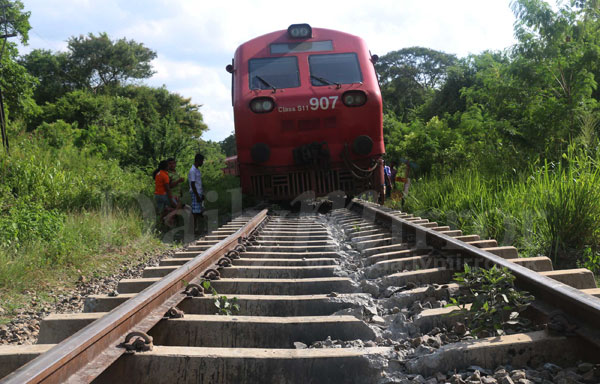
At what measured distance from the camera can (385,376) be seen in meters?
1.57

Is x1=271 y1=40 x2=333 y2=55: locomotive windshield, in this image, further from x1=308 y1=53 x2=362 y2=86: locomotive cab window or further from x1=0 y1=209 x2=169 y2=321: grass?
x1=0 y1=209 x2=169 y2=321: grass

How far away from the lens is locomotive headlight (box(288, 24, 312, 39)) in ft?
25.2

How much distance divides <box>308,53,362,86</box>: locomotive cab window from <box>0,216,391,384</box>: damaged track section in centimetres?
488

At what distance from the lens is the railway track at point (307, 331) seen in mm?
1578

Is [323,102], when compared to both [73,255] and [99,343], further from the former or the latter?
[99,343]

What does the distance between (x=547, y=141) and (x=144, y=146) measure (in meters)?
11.3

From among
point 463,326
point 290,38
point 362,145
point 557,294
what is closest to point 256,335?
point 463,326

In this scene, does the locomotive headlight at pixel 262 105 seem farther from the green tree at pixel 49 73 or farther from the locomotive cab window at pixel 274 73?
the green tree at pixel 49 73

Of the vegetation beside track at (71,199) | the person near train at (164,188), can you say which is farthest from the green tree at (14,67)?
the person near train at (164,188)

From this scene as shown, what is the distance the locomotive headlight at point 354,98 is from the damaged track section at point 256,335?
177 inches

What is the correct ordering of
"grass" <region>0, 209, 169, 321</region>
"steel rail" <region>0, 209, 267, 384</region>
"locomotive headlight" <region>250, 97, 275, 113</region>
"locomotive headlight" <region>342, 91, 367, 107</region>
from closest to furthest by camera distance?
"steel rail" <region>0, 209, 267, 384</region>
"grass" <region>0, 209, 169, 321</region>
"locomotive headlight" <region>250, 97, 275, 113</region>
"locomotive headlight" <region>342, 91, 367, 107</region>

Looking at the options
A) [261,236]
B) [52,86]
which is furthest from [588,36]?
[52,86]

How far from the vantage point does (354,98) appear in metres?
7.20

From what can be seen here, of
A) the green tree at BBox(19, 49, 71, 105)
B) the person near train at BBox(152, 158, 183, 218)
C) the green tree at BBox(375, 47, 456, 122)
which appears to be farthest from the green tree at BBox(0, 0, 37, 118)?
the green tree at BBox(375, 47, 456, 122)
